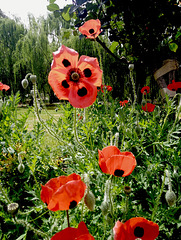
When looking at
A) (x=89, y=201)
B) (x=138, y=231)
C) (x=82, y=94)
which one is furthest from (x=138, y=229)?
(x=82, y=94)

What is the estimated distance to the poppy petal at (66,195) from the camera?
0.53 metres

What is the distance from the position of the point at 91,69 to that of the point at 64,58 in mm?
116

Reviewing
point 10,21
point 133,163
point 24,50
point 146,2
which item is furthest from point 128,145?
point 10,21

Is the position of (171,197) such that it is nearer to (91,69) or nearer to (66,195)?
(66,195)

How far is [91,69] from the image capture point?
809mm

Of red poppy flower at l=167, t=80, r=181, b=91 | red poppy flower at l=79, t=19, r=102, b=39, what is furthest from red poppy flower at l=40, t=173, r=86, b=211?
red poppy flower at l=167, t=80, r=181, b=91

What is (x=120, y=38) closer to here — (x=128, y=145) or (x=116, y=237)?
(x=128, y=145)

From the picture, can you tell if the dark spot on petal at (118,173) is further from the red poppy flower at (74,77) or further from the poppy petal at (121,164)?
the red poppy flower at (74,77)

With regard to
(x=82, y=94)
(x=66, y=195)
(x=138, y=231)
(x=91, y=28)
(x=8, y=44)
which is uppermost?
(x=8, y=44)

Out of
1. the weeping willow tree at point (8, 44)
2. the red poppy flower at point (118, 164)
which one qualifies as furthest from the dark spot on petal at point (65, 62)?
the weeping willow tree at point (8, 44)

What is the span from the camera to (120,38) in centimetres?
205

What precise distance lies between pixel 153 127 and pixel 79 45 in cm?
1015

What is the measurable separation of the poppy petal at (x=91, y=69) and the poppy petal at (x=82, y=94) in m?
0.03

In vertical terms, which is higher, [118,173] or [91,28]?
[91,28]
